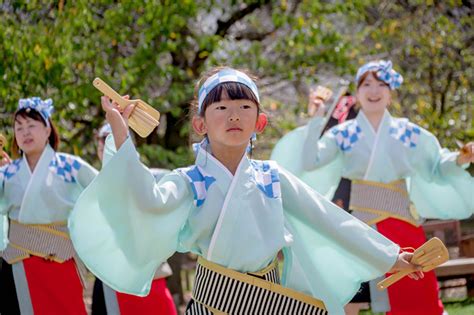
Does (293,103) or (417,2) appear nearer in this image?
(417,2)

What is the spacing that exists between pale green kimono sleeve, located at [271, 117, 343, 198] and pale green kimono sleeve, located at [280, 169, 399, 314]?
235 cm

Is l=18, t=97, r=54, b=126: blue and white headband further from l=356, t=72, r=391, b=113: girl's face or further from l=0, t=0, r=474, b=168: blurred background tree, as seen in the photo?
l=356, t=72, r=391, b=113: girl's face

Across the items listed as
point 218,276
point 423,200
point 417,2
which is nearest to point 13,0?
point 423,200

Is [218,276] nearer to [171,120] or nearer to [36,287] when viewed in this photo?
Answer: [36,287]

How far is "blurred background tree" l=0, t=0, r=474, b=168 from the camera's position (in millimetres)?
6730

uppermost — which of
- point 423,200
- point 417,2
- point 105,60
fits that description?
point 417,2

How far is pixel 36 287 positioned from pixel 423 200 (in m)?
2.49

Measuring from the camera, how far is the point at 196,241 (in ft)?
12.2

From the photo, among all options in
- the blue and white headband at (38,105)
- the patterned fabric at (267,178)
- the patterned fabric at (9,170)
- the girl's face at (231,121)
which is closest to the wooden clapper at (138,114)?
the girl's face at (231,121)

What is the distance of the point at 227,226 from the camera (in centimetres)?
364

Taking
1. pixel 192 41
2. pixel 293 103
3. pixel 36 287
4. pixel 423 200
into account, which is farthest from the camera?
pixel 293 103

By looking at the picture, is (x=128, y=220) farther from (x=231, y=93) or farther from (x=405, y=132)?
(x=405, y=132)

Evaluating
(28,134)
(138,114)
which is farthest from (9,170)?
(138,114)

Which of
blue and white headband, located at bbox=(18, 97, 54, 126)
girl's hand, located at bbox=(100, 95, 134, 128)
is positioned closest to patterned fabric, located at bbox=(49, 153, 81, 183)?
blue and white headband, located at bbox=(18, 97, 54, 126)
